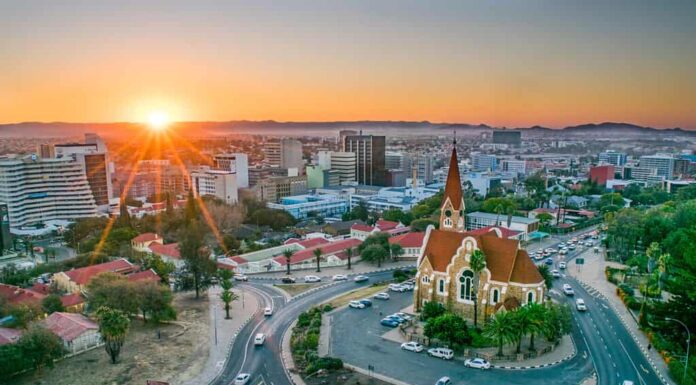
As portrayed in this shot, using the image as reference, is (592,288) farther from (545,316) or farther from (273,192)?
(273,192)

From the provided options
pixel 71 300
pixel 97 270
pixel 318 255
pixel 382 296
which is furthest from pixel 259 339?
pixel 97 270

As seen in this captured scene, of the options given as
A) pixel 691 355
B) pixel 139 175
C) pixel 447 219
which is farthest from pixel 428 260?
pixel 139 175

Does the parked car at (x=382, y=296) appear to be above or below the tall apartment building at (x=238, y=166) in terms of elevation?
below

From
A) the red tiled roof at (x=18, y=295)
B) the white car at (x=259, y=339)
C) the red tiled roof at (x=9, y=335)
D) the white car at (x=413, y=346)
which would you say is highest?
the red tiled roof at (x=9, y=335)

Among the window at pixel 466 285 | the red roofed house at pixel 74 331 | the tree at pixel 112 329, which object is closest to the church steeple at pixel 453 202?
the window at pixel 466 285

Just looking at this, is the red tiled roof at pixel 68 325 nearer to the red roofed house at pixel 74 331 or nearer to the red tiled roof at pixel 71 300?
the red roofed house at pixel 74 331

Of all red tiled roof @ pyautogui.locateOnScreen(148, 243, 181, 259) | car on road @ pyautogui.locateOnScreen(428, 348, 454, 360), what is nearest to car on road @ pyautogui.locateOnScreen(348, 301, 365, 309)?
car on road @ pyautogui.locateOnScreen(428, 348, 454, 360)
